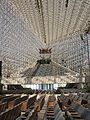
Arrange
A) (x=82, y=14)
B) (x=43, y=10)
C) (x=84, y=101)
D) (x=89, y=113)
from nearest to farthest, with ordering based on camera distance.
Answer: (x=89, y=113), (x=84, y=101), (x=82, y=14), (x=43, y=10)

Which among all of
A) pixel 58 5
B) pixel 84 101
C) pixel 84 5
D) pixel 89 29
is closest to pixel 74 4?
pixel 84 5

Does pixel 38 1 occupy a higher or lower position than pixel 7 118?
higher

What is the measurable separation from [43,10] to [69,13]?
3658 millimetres

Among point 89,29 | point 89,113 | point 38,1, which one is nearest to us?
point 89,113

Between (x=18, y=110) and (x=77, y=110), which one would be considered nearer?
(x=77, y=110)

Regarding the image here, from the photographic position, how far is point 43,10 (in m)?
46.0

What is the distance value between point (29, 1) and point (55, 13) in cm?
595

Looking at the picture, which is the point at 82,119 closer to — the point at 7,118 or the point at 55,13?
the point at 7,118

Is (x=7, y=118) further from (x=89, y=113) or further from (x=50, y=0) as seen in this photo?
(x=50, y=0)

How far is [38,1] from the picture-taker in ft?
132

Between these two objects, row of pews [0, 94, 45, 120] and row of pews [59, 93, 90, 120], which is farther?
row of pews [59, 93, 90, 120]

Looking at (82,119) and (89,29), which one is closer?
(82,119)

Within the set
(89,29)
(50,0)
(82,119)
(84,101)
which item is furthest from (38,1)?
(82,119)

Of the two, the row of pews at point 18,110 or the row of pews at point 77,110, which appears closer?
the row of pews at point 18,110
